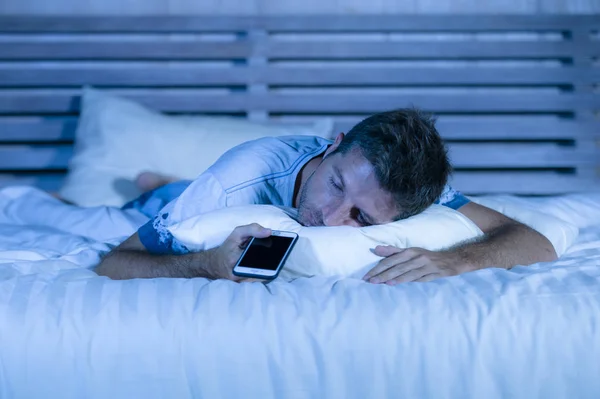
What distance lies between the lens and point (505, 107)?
242cm

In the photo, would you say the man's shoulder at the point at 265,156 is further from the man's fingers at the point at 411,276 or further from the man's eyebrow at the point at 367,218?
the man's fingers at the point at 411,276

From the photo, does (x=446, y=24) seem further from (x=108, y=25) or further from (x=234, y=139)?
(x=108, y=25)

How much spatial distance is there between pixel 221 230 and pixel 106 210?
0.57 m

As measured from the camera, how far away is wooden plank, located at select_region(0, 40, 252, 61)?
2365mm

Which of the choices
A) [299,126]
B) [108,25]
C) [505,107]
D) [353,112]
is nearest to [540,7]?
[505,107]

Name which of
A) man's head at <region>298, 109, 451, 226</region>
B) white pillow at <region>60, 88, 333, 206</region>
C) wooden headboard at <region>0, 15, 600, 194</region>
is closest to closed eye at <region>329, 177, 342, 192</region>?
man's head at <region>298, 109, 451, 226</region>

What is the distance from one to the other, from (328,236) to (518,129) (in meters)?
1.63

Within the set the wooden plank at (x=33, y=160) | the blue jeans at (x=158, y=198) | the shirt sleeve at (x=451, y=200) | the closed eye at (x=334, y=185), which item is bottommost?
the wooden plank at (x=33, y=160)

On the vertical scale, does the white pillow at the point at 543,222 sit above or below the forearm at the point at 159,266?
above

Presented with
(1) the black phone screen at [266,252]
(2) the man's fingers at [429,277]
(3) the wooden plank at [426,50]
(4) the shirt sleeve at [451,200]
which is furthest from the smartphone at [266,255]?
(3) the wooden plank at [426,50]

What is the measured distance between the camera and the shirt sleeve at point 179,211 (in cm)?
113

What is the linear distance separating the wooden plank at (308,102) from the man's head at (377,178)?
1193 mm

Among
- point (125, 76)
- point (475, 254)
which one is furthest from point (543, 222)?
point (125, 76)

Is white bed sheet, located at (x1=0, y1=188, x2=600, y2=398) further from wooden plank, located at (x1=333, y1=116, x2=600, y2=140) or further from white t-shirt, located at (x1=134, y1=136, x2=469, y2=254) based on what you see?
wooden plank, located at (x1=333, y1=116, x2=600, y2=140)
